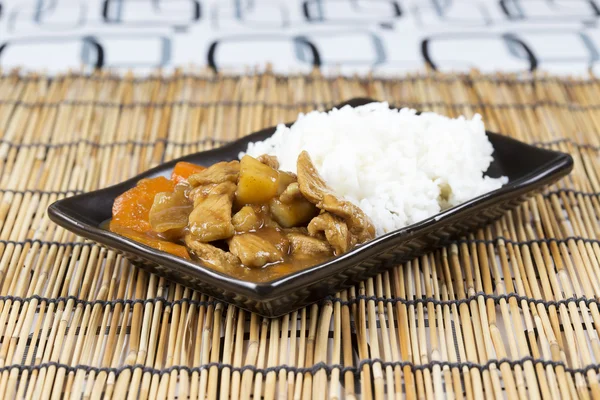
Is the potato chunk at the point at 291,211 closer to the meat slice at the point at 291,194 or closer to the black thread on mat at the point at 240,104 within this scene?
the meat slice at the point at 291,194

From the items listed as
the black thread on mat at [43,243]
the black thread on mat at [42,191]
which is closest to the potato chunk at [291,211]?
the black thread on mat at [43,243]

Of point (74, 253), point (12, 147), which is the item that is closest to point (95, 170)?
point (12, 147)

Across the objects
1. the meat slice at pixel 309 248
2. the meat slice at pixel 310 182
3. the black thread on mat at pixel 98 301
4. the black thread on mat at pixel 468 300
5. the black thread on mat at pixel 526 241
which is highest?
the meat slice at pixel 310 182

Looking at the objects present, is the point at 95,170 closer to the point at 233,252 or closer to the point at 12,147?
the point at 12,147

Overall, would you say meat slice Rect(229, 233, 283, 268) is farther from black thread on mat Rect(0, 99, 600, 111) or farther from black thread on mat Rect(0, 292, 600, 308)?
black thread on mat Rect(0, 99, 600, 111)

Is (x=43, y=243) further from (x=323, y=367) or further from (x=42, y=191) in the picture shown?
(x=323, y=367)
